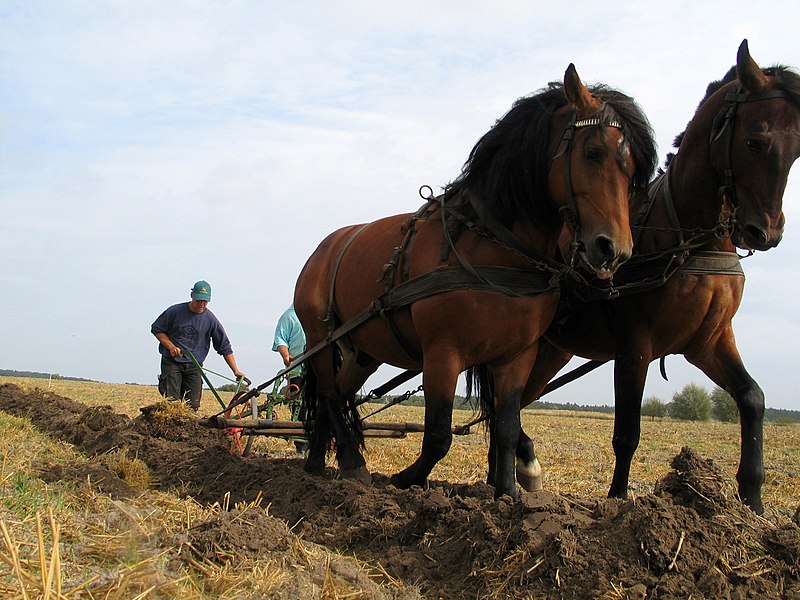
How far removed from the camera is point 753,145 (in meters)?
4.42

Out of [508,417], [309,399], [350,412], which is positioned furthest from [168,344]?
[508,417]

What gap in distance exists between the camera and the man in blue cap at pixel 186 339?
31.4ft

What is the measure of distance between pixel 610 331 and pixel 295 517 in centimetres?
230

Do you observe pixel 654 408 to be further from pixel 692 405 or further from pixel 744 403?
pixel 744 403

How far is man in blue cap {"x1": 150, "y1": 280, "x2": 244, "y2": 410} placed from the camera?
959 centimetres

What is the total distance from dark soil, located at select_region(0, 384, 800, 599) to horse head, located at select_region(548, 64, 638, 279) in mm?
1128

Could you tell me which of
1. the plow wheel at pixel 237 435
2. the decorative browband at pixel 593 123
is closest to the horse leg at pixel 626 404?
the decorative browband at pixel 593 123

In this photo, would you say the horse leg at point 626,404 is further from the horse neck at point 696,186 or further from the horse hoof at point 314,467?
the horse hoof at point 314,467

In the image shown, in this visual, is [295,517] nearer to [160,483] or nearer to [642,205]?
[160,483]

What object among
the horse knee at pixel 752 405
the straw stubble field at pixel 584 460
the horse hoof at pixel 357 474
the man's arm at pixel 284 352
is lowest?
the straw stubble field at pixel 584 460

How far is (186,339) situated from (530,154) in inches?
237

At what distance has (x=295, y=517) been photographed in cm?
485

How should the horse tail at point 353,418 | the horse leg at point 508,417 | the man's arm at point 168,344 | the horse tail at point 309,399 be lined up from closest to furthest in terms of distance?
1. the horse leg at point 508,417
2. the horse tail at point 353,418
3. the horse tail at point 309,399
4. the man's arm at point 168,344

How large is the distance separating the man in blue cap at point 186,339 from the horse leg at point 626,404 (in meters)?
5.44
